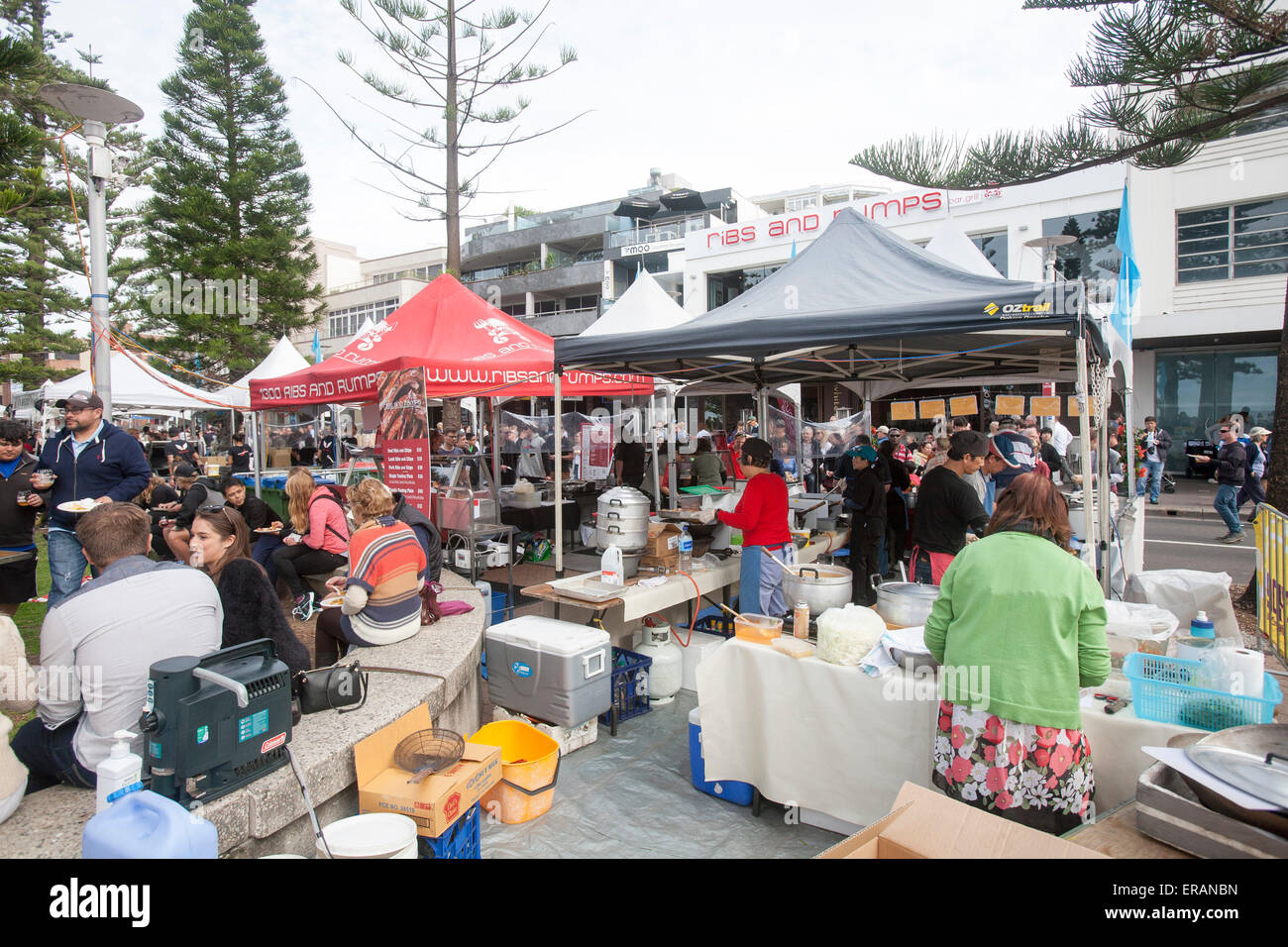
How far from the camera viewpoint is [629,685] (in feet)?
14.6

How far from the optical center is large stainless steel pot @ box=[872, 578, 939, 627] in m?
3.48

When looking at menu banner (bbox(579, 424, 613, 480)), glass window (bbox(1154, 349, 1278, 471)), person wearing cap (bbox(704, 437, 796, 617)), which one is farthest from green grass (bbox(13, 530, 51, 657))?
glass window (bbox(1154, 349, 1278, 471))

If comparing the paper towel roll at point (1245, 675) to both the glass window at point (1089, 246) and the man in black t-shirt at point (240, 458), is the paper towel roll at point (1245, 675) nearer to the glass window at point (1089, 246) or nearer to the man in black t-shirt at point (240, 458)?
the man in black t-shirt at point (240, 458)

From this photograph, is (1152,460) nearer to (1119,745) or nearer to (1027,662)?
(1119,745)

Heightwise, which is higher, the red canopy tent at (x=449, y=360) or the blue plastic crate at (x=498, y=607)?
the red canopy tent at (x=449, y=360)

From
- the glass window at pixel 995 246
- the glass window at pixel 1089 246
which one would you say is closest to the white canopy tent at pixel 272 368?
the glass window at pixel 995 246

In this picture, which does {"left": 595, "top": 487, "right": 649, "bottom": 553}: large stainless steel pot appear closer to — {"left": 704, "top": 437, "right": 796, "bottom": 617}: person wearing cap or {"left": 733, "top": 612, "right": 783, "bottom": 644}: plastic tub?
{"left": 704, "top": 437, "right": 796, "bottom": 617}: person wearing cap

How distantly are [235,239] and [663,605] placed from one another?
22.4 m

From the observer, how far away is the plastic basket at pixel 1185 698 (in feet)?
7.41

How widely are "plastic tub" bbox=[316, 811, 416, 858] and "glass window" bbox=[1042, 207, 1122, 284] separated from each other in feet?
59.8

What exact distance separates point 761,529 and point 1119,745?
2.54m

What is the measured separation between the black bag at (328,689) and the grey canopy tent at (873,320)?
318 cm
